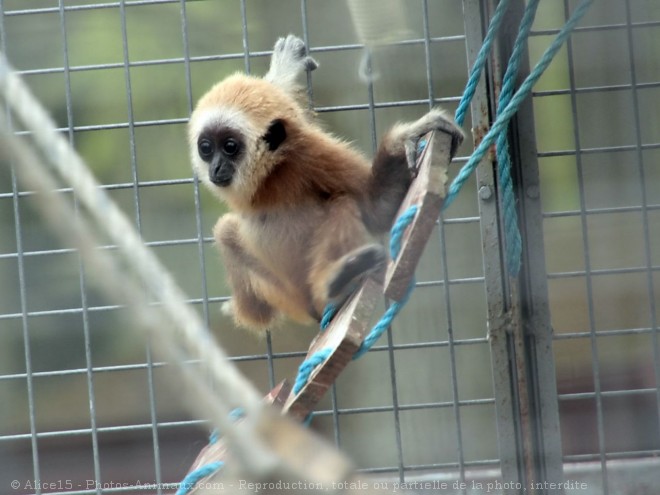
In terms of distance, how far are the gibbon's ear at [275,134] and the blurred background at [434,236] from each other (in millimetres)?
212

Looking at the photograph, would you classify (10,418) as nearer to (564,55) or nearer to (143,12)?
(143,12)

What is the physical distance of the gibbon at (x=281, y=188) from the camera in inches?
119

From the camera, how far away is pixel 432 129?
2.52 metres

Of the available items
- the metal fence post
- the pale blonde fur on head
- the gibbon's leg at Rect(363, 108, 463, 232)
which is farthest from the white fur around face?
the metal fence post

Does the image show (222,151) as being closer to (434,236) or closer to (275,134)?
(275,134)

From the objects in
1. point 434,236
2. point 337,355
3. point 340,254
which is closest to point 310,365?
point 337,355

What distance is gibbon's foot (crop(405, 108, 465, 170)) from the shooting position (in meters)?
2.48

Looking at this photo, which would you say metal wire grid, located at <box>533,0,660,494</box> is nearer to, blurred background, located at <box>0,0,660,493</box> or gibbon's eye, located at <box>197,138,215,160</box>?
blurred background, located at <box>0,0,660,493</box>

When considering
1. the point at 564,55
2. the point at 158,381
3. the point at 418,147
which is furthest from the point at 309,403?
the point at 564,55

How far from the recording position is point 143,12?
4.26 metres

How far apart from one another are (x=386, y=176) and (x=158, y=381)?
177 centimetres

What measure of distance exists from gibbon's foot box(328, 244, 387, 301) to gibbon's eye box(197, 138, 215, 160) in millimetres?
877

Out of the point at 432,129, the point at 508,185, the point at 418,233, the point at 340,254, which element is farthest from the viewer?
the point at 340,254

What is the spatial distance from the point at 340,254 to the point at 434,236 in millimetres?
543
